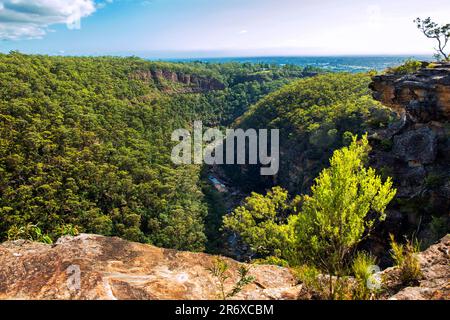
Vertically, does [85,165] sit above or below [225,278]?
below

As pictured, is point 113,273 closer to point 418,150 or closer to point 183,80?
point 418,150

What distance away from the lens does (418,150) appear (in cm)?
1752

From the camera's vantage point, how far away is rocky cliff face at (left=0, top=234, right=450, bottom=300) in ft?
16.4

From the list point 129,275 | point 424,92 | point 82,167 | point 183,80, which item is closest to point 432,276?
point 129,275

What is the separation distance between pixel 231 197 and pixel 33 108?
33389 millimetres

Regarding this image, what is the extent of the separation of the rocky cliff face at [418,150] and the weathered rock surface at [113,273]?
36.0 feet

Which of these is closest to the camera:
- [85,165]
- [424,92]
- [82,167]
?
[424,92]

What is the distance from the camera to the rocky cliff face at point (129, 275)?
197 inches

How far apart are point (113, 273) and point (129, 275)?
297mm

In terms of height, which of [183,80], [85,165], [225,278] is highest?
[183,80]

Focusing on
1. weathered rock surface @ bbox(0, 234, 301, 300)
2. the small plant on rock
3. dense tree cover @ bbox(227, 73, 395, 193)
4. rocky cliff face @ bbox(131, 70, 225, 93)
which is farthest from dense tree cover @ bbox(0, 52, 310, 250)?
rocky cliff face @ bbox(131, 70, 225, 93)

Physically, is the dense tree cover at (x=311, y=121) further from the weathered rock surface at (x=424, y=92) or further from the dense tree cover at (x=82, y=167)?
the dense tree cover at (x=82, y=167)
